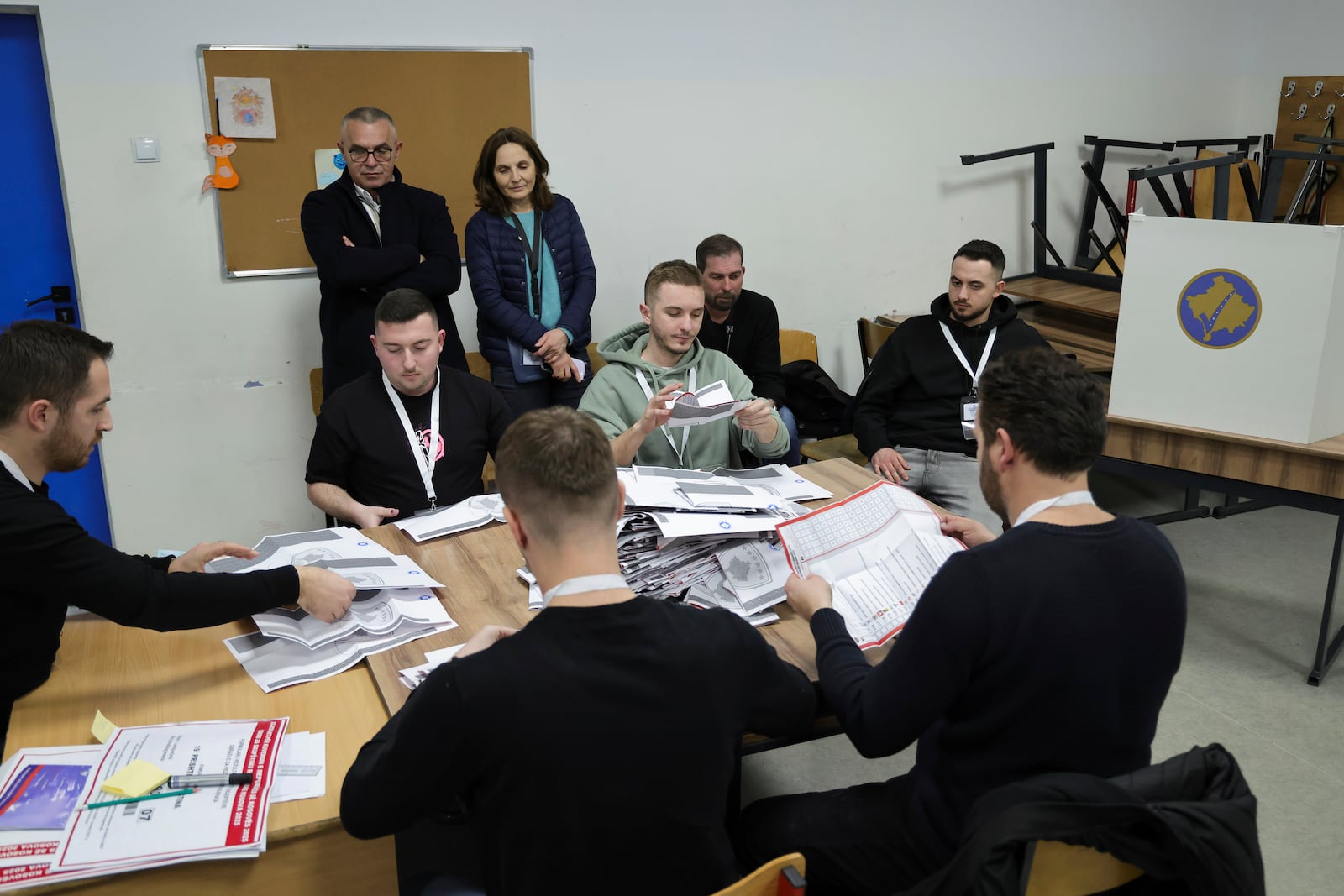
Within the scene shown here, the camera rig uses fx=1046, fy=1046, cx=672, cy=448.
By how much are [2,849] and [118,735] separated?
0.96 ft

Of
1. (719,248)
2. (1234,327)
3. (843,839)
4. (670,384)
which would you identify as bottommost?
(843,839)

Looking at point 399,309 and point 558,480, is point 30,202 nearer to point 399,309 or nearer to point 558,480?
point 399,309

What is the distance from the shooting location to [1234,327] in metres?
3.22

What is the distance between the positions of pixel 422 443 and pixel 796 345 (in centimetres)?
254

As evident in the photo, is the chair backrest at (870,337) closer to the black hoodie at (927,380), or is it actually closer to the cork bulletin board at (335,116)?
the black hoodie at (927,380)

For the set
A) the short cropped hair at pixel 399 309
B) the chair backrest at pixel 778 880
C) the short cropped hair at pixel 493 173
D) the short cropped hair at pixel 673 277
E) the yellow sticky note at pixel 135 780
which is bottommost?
the yellow sticky note at pixel 135 780

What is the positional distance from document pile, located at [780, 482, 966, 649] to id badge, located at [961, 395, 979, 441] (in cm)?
148

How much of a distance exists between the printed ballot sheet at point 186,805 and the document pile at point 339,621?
0.20m

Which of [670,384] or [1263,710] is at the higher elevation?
[670,384]

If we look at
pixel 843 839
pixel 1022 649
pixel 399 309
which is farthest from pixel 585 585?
pixel 399 309

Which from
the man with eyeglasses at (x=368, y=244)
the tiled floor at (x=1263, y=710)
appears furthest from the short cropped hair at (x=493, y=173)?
the tiled floor at (x=1263, y=710)

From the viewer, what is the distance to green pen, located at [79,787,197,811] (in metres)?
1.59

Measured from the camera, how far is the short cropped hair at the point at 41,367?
6.12ft

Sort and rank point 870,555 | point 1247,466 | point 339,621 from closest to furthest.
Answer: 1. point 339,621
2. point 870,555
3. point 1247,466
